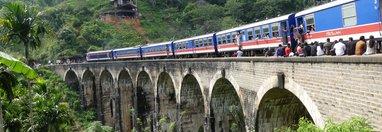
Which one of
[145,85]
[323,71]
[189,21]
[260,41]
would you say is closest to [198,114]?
[145,85]

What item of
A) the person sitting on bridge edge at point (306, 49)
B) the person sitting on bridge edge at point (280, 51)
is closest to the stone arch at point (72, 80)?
the person sitting on bridge edge at point (280, 51)

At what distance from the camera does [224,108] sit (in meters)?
23.1

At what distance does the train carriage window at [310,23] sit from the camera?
49.6 feet

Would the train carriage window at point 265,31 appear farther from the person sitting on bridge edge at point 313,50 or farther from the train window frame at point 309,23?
the person sitting on bridge edge at point 313,50

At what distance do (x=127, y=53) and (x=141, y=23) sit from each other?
30052 millimetres

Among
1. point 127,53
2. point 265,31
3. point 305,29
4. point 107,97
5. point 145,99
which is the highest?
point 127,53

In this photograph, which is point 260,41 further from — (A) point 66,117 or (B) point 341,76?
(A) point 66,117

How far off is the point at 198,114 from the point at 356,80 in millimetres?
19150

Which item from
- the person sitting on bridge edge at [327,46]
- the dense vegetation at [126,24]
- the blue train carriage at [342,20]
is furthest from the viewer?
the dense vegetation at [126,24]

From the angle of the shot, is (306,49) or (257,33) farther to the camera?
(257,33)

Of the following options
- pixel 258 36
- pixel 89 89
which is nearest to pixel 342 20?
pixel 258 36

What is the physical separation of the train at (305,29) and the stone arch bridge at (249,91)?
5.60 ft

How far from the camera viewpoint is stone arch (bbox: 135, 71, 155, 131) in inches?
1361

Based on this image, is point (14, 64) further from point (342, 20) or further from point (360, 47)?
point (342, 20)
